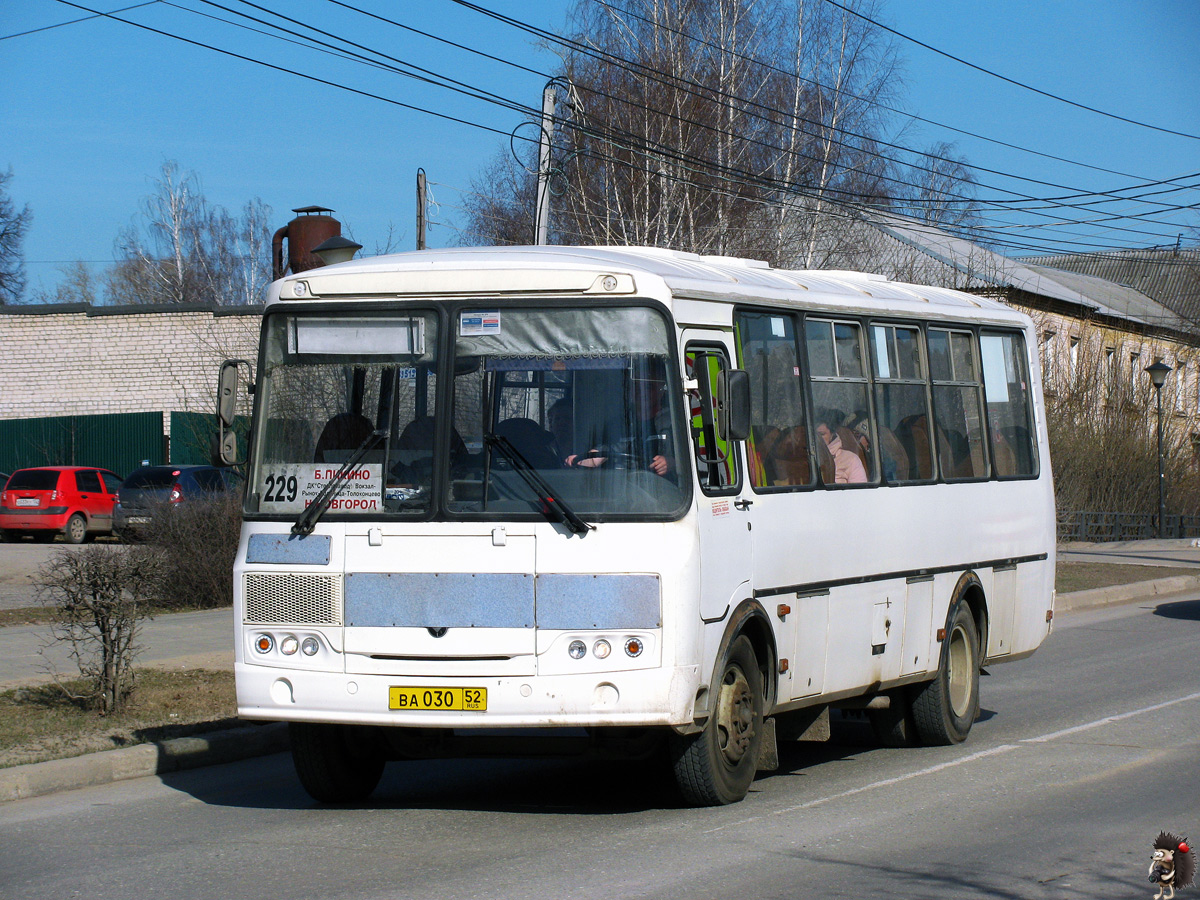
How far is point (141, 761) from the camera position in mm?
8867

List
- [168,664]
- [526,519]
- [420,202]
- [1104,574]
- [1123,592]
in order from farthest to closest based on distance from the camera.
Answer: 1. [420,202]
2. [1104,574]
3. [1123,592]
4. [168,664]
5. [526,519]

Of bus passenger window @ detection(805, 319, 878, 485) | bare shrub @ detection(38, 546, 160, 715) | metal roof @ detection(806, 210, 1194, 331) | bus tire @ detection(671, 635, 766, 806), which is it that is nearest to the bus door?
bus tire @ detection(671, 635, 766, 806)

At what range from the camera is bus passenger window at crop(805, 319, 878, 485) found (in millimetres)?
8711

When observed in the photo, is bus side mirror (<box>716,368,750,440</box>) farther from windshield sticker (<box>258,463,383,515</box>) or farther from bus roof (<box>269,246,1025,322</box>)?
windshield sticker (<box>258,463,383,515</box>)

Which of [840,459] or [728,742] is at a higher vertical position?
[840,459]

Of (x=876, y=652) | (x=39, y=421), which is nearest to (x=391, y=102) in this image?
(x=876, y=652)

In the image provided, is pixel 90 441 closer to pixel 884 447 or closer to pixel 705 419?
pixel 884 447

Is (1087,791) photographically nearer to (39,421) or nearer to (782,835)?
(782,835)

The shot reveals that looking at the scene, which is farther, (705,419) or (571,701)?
(705,419)

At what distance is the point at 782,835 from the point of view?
6781mm

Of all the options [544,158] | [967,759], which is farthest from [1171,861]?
[544,158]

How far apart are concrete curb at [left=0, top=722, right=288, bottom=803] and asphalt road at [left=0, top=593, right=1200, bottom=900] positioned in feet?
0.39

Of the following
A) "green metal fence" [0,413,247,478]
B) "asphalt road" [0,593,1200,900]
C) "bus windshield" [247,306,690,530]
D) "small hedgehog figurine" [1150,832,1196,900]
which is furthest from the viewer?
"green metal fence" [0,413,247,478]

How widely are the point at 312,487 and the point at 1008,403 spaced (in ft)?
19.3
